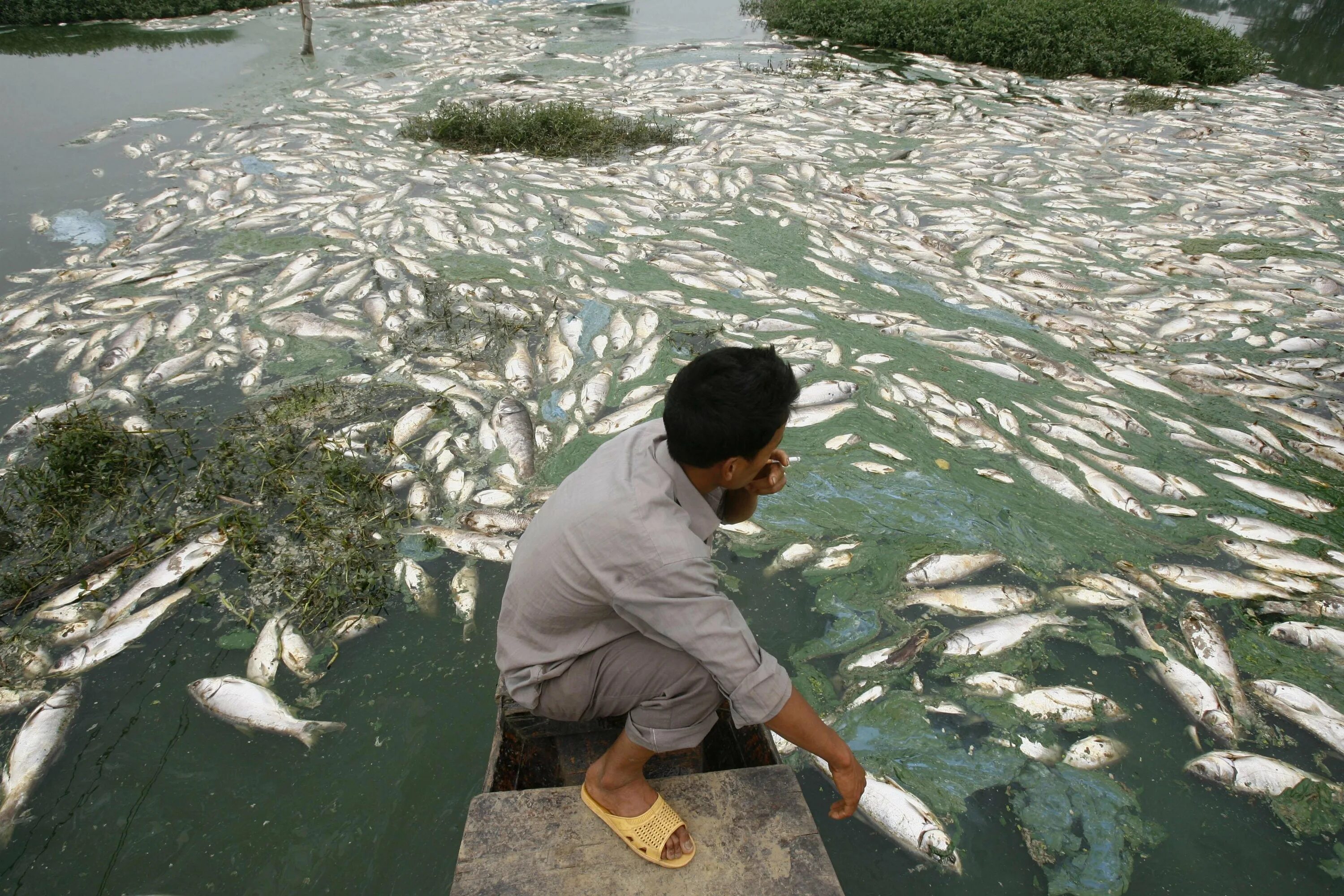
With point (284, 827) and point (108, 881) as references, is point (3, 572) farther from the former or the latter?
point (284, 827)

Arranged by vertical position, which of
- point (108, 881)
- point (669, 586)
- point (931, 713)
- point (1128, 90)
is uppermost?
point (1128, 90)

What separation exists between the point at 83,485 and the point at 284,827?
1993 millimetres

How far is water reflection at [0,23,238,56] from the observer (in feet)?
37.4

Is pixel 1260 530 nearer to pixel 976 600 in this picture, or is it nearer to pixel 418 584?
pixel 976 600

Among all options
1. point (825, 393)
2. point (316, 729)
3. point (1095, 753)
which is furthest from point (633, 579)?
point (825, 393)

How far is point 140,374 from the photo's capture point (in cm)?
397

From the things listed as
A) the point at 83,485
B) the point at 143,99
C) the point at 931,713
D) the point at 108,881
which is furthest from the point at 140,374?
the point at 143,99

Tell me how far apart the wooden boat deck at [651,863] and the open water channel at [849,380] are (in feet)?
1.38

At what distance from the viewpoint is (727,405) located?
4.96 ft

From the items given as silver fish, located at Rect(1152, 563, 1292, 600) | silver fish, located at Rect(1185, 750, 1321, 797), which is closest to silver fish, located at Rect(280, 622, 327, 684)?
silver fish, located at Rect(1185, 750, 1321, 797)

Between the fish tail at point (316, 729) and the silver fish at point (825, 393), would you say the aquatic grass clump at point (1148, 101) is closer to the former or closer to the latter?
the silver fish at point (825, 393)

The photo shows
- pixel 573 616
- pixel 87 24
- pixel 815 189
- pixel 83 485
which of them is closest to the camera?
pixel 573 616

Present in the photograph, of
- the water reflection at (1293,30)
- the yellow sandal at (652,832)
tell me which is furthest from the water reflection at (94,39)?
the water reflection at (1293,30)

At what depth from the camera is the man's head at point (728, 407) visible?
1.51 m
